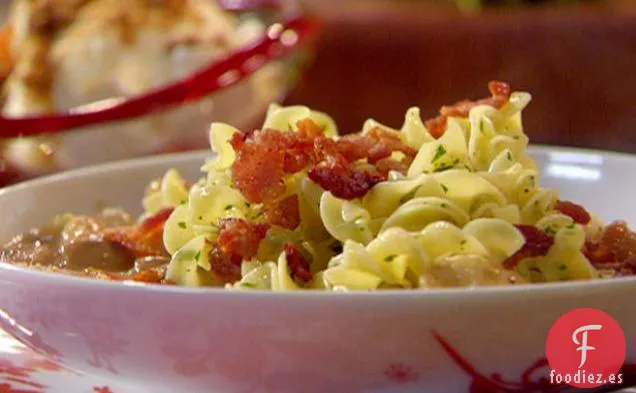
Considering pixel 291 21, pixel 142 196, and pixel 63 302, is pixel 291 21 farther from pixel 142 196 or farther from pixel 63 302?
pixel 63 302

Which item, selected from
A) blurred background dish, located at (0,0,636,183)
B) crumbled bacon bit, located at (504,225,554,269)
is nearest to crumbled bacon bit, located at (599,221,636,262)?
crumbled bacon bit, located at (504,225,554,269)

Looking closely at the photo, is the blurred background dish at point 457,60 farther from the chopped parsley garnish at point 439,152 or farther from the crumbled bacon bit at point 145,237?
the chopped parsley garnish at point 439,152

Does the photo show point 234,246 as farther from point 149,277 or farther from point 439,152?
point 439,152

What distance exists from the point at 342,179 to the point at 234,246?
0.38 ft

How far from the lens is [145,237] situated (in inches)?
44.8

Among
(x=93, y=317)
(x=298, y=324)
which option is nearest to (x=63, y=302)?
(x=93, y=317)

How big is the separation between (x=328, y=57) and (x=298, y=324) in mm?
3094

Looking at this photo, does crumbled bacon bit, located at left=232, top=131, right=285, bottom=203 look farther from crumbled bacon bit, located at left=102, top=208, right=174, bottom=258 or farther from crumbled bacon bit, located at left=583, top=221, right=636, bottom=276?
crumbled bacon bit, located at left=583, top=221, right=636, bottom=276

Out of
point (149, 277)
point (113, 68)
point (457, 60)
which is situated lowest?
point (457, 60)

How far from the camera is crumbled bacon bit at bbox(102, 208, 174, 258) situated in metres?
1.12

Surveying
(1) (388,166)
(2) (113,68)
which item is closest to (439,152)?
(1) (388,166)

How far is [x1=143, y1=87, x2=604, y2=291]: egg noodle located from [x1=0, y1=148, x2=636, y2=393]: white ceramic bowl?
5 cm

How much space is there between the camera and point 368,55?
3738 millimetres

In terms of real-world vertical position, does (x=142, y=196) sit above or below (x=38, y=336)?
below
